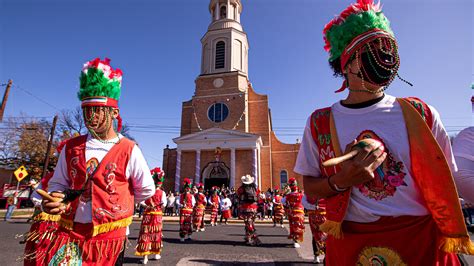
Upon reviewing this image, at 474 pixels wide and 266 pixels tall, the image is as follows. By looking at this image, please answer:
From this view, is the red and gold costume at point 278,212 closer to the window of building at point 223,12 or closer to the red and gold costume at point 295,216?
the red and gold costume at point 295,216

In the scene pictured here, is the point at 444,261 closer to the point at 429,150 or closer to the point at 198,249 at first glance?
the point at 429,150

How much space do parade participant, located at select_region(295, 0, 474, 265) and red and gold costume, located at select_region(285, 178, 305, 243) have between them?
743 centimetres

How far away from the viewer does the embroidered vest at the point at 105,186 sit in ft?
7.41

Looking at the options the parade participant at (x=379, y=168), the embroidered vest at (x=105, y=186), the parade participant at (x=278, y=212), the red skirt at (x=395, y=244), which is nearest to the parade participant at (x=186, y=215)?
the parade participant at (x=278, y=212)

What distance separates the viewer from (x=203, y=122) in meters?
28.0

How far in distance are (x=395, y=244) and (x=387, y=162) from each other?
16.3 inches

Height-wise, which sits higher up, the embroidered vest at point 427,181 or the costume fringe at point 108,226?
the embroidered vest at point 427,181

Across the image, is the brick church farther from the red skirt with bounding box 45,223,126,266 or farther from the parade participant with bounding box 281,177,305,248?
the red skirt with bounding box 45,223,126,266

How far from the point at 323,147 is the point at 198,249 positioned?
271 inches

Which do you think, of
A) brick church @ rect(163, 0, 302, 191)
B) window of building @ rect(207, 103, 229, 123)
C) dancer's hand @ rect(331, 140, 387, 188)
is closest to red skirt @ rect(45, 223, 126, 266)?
dancer's hand @ rect(331, 140, 387, 188)

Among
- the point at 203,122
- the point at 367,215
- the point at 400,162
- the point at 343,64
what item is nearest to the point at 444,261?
the point at 367,215

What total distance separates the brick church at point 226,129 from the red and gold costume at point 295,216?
49.1 feet

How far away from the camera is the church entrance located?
25.6 m

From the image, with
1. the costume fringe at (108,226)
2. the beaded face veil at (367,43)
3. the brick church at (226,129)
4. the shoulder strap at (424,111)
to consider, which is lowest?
the costume fringe at (108,226)
